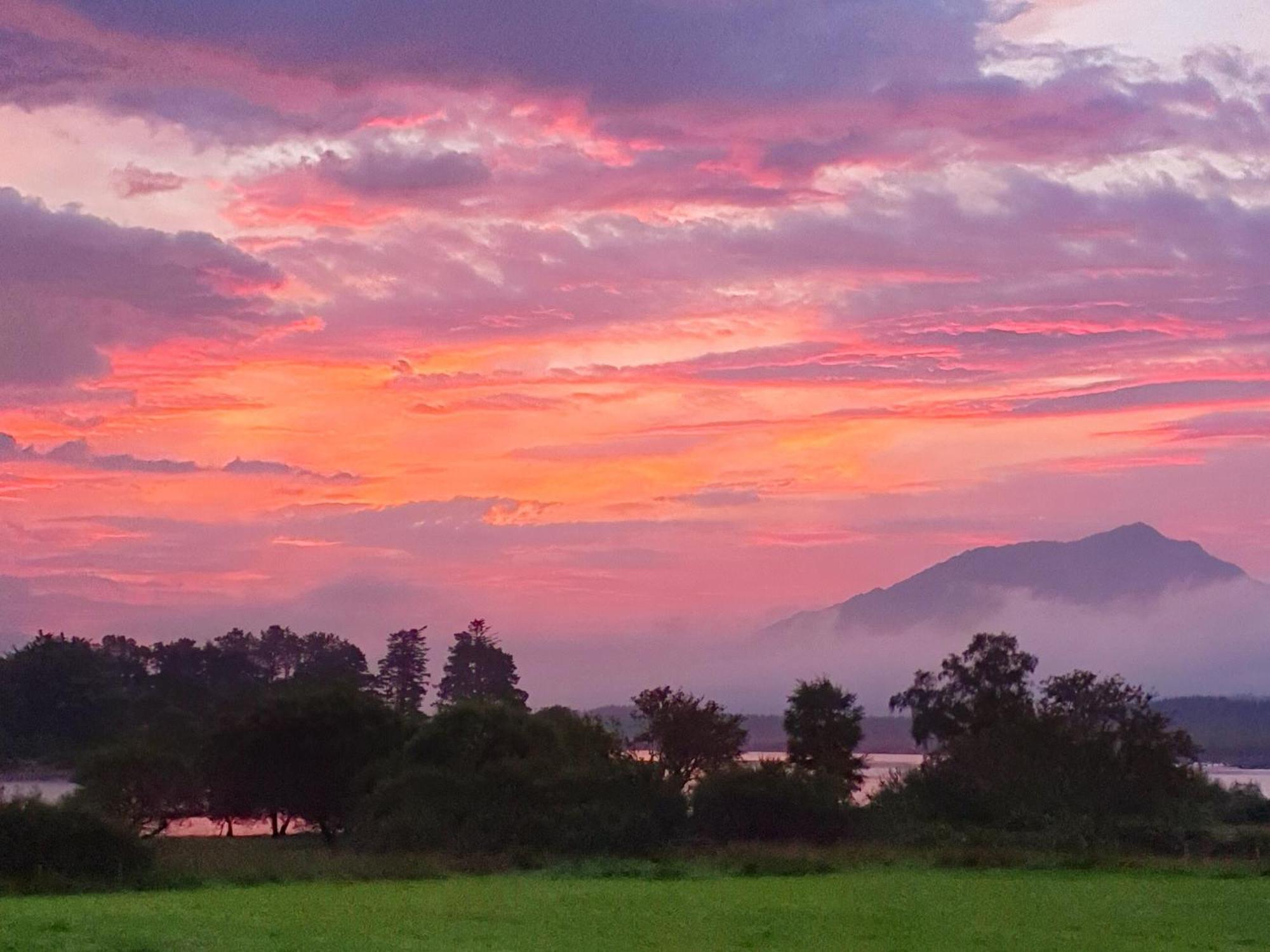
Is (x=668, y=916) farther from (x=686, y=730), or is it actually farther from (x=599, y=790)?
(x=686, y=730)

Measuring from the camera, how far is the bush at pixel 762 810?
4512cm

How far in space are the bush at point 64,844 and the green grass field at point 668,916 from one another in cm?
447

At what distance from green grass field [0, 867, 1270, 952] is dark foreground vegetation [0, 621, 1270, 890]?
5336 mm

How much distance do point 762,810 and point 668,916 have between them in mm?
21088

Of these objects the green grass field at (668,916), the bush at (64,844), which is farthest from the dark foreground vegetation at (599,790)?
the green grass field at (668,916)

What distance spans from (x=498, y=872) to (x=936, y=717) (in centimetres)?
3554

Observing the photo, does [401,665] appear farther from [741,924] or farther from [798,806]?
[741,924]

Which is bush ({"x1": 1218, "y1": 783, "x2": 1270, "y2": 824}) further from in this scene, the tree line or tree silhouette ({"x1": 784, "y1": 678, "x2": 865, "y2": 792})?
tree silhouette ({"x1": 784, "y1": 678, "x2": 865, "y2": 792})

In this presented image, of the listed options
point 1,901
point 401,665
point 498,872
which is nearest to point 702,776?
point 498,872

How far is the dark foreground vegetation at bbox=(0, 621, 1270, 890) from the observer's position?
39.2 m

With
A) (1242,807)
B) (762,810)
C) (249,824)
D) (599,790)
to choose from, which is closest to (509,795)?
(599,790)

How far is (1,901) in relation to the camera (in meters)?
28.5

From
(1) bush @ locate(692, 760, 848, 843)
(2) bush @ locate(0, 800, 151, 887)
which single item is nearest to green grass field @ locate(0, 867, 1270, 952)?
(2) bush @ locate(0, 800, 151, 887)

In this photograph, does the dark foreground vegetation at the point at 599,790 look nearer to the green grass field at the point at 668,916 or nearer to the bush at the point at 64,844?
the bush at the point at 64,844
